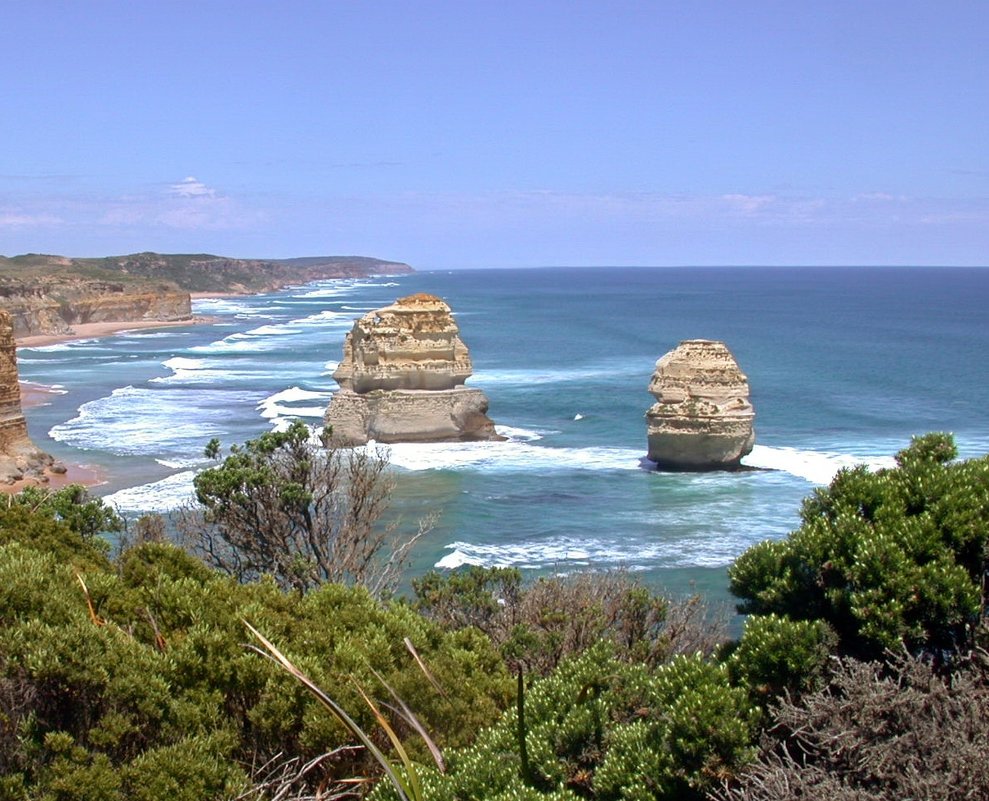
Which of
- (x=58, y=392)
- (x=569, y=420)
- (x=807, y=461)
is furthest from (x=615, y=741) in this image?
(x=58, y=392)

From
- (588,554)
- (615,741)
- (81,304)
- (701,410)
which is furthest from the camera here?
(81,304)

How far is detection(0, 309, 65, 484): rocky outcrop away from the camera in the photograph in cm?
3191

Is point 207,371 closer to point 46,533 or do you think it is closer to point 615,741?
point 46,533

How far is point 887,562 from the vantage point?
7.57 metres

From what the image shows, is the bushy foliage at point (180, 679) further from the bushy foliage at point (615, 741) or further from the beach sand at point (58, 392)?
the beach sand at point (58, 392)

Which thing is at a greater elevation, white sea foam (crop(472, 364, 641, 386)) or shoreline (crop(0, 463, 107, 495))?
white sea foam (crop(472, 364, 641, 386))

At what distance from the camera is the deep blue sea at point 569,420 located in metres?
28.9

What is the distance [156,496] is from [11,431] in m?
5.93

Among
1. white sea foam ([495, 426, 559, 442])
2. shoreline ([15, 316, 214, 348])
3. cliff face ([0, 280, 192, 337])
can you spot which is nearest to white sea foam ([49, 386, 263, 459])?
white sea foam ([495, 426, 559, 442])

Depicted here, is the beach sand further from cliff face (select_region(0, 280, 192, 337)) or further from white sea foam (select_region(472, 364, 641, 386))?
white sea foam (select_region(472, 364, 641, 386))

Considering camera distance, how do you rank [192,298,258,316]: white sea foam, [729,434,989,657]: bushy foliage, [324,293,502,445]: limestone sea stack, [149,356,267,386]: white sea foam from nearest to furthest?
[729,434,989,657]: bushy foliage → [324,293,502,445]: limestone sea stack → [149,356,267,386]: white sea foam → [192,298,258,316]: white sea foam

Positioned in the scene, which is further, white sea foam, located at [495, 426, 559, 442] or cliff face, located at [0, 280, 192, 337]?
cliff face, located at [0, 280, 192, 337]

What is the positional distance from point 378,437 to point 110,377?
3219 centimetres

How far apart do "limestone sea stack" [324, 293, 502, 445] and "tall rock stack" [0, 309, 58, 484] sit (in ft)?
33.1
